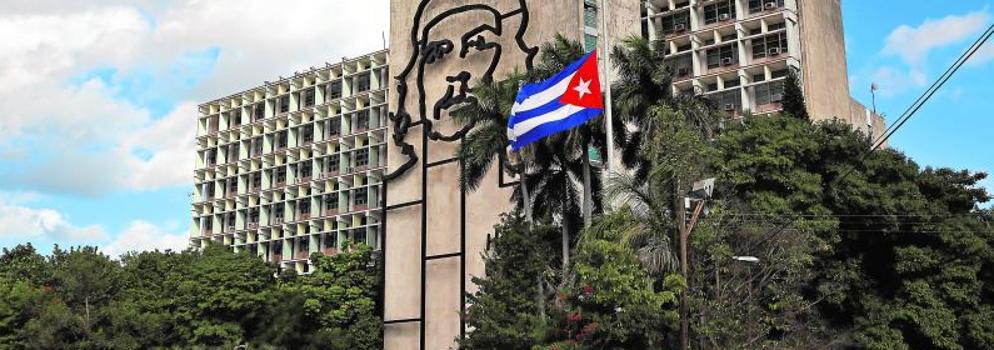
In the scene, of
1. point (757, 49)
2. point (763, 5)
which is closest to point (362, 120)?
point (757, 49)

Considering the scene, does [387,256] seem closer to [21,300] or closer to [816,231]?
[21,300]

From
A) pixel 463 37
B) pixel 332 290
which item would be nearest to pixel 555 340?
pixel 463 37

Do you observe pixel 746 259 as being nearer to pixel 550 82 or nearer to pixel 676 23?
pixel 550 82

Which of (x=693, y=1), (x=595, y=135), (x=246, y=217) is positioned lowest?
(x=595, y=135)

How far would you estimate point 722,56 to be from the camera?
72.8m

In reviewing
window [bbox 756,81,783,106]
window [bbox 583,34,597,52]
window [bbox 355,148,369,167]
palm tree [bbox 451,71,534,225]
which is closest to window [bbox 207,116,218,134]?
window [bbox 355,148,369,167]

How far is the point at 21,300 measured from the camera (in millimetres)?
59062

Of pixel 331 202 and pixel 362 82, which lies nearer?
pixel 331 202

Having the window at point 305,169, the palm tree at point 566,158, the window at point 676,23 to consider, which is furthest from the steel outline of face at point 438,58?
the window at point 305,169

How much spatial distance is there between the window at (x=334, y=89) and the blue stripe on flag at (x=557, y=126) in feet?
212

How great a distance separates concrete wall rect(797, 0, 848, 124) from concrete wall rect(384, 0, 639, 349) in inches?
610

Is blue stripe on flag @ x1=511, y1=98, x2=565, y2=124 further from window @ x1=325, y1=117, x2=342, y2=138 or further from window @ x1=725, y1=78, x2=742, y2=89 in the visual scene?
window @ x1=325, y1=117, x2=342, y2=138

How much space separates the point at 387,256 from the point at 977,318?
111ft

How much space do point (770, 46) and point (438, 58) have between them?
78.1ft
